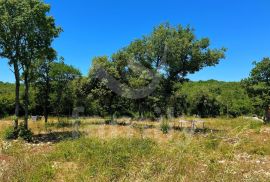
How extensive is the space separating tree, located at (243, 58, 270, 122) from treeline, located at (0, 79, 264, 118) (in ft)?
4.80

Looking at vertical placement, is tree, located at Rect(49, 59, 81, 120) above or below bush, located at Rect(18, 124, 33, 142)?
above

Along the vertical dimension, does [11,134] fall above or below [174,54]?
below

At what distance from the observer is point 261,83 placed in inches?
1578

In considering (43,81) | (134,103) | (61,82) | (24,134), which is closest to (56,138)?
(24,134)

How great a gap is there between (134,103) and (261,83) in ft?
53.1

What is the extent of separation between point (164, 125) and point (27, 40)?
37.6ft

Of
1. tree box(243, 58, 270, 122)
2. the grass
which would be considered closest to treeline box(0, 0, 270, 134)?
tree box(243, 58, 270, 122)

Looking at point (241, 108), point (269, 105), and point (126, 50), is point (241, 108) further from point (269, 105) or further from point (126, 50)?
point (126, 50)

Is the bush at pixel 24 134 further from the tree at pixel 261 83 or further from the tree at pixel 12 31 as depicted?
the tree at pixel 261 83

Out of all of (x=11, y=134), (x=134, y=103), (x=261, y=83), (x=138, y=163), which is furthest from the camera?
(x=261, y=83)

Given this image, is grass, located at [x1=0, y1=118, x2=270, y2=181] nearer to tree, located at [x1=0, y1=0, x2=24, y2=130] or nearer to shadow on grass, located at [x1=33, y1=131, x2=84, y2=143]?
shadow on grass, located at [x1=33, y1=131, x2=84, y2=143]

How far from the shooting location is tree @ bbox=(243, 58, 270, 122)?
39206mm

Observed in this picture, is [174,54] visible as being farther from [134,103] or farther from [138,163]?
[138,163]

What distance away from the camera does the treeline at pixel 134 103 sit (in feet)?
122
